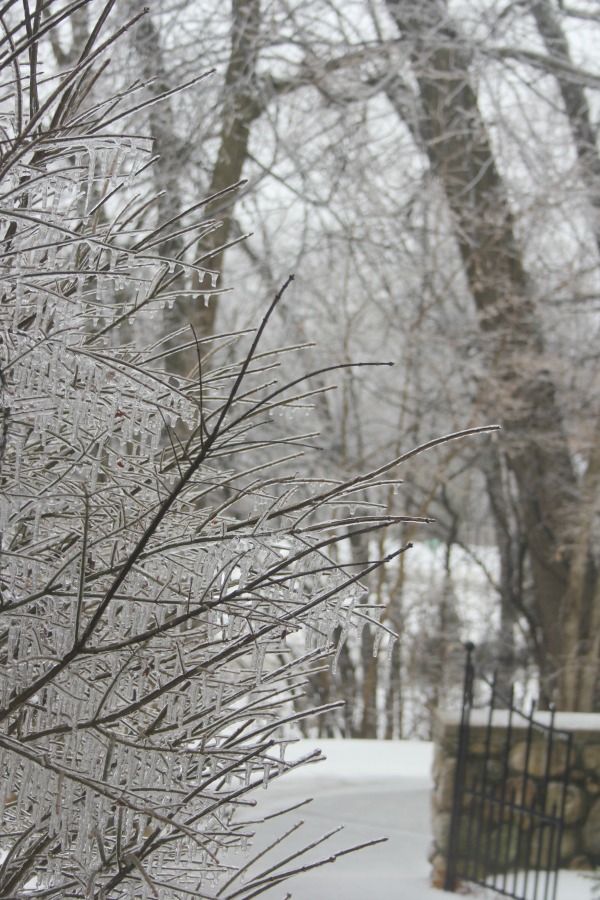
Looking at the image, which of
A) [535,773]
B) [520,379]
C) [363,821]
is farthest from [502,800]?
[520,379]

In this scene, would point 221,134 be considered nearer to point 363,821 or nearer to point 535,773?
point 363,821

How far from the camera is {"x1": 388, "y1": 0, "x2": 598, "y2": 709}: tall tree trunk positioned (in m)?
11.2

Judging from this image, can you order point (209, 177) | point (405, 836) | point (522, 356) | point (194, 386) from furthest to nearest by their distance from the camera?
1. point (522, 356)
2. point (209, 177)
3. point (405, 836)
4. point (194, 386)

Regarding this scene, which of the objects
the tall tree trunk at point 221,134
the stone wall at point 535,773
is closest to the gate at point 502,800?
the stone wall at point 535,773

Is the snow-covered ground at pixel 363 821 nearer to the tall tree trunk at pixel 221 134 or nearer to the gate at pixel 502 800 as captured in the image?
the gate at pixel 502 800

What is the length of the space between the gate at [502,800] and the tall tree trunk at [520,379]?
17.6 feet

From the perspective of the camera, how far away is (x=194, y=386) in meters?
2.51

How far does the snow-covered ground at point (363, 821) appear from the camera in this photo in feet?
17.8

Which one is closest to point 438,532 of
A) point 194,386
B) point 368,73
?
point 368,73

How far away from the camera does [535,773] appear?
237 inches

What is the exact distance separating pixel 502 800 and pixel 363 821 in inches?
58.5

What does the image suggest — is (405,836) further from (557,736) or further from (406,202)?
(406,202)

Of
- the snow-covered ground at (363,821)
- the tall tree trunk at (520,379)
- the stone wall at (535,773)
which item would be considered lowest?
the snow-covered ground at (363,821)

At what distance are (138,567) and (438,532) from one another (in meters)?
13.8
